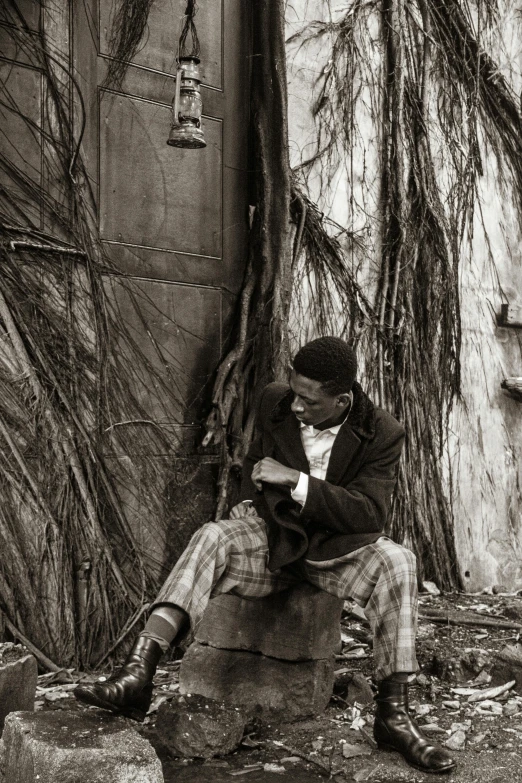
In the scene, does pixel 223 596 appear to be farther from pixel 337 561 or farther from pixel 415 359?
pixel 415 359

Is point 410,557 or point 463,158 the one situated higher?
point 463,158

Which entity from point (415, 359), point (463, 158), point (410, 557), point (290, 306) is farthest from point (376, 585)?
point (463, 158)

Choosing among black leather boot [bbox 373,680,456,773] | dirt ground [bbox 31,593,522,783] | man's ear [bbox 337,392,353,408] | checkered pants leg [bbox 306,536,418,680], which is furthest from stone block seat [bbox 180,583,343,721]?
man's ear [bbox 337,392,353,408]

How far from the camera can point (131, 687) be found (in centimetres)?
325

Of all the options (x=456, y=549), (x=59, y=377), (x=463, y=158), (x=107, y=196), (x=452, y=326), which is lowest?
(x=456, y=549)

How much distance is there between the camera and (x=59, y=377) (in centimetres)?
455

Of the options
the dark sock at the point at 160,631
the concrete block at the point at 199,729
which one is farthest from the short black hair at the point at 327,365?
the concrete block at the point at 199,729

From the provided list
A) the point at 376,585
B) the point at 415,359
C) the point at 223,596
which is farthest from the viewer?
the point at 415,359

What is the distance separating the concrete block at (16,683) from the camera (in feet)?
11.8

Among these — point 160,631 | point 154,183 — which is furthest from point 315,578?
point 154,183

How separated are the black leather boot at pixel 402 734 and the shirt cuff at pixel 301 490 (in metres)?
0.75

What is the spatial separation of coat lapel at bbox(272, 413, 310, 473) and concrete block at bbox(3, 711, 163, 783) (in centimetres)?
126

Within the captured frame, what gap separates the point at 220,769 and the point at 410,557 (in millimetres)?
1062

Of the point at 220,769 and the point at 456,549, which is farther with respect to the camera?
the point at 456,549
